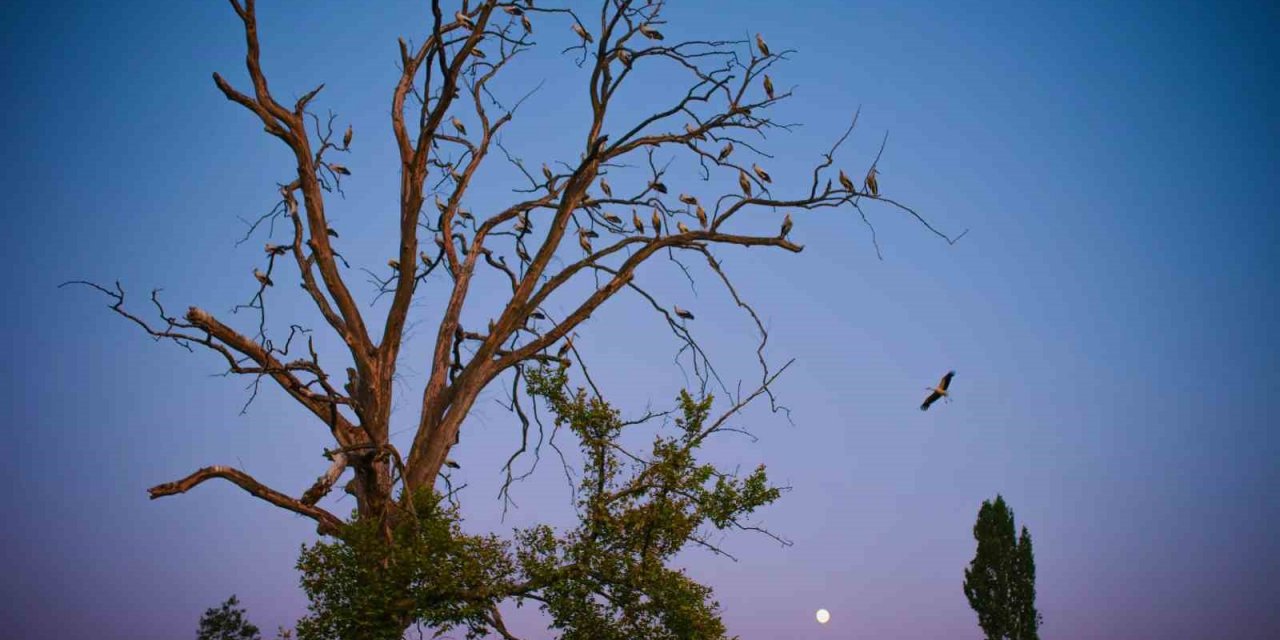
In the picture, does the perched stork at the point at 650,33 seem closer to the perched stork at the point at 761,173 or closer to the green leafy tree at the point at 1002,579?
the perched stork at the point at 761,173

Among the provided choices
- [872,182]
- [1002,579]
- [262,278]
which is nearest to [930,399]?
[872,182]

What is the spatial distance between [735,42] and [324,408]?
6.95 metres

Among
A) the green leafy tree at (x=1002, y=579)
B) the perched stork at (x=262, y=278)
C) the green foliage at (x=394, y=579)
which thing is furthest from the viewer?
the green leafy tree at (x=1002, y=579)

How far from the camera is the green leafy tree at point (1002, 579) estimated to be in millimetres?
34781

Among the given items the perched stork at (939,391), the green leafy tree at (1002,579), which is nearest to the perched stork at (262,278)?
the perched stork at (939,391)

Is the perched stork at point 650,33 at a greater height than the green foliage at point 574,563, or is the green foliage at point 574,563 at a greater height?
the perched stork at point 650,33

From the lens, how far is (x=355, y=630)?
9.04 meters

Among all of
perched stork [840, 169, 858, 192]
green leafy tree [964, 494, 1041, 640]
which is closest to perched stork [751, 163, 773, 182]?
perched stork [840, 169, 858, 192]

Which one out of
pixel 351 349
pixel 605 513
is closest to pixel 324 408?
pixel 351 349

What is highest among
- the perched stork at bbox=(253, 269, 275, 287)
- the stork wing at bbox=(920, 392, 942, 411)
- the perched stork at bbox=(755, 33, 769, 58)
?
the perched stork at bbox=(755, 33, 769, 58)

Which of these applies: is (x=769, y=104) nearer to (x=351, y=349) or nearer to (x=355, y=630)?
(x=351, y=349)

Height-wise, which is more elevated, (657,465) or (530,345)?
(530,345)

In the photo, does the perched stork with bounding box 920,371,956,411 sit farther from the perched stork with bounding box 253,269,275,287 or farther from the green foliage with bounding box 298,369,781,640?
the perched stork with bounding box 253,269,275,287

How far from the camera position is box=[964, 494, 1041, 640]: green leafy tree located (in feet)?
114
